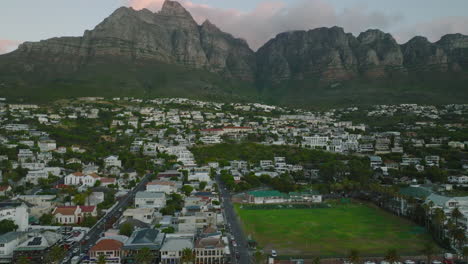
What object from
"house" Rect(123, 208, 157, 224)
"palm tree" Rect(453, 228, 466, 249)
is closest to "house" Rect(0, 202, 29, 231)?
"house" Rect(123, 208, 157, 224)

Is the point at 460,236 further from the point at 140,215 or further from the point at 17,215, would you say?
the point at 17,215

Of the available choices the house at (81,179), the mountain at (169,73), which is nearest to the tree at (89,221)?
the house at (81,179)

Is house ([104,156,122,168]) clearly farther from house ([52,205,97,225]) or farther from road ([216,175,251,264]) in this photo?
house ([52,205,97,225])

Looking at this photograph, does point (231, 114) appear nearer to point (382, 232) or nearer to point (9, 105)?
point (9, 105)

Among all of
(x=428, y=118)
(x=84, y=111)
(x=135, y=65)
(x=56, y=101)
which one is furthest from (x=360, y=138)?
(x=135, y=65)

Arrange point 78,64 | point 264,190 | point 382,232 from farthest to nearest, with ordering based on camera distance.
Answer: point 78,64 < point 264,190 < point 382,232

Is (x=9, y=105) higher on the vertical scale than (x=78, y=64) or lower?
lower

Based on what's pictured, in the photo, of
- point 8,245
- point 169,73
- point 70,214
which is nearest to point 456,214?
point 70,214
